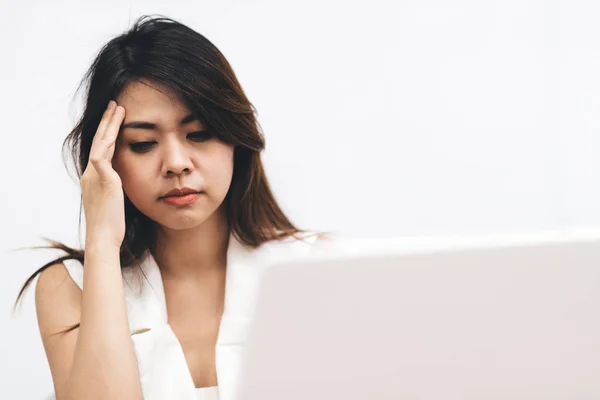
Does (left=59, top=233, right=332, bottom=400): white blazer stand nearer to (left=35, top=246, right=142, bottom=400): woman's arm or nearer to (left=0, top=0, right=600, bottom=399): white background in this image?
(left=35, top=246, right=142, bottom=400): woman's arm

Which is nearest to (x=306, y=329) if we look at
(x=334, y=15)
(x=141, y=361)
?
(x=141, y=361)

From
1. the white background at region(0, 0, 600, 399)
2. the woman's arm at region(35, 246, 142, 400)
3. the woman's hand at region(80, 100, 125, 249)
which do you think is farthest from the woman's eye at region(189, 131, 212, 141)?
the white background at region(0, 0, 600, 399)

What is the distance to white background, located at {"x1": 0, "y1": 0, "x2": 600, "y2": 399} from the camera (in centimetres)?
180

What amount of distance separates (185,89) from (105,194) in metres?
0.22

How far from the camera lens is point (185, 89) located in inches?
43.3

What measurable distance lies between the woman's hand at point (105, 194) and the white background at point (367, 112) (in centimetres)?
59

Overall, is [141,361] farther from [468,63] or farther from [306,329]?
[468,63]

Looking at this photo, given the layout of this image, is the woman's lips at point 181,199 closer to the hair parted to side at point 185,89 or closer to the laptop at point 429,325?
→ the hair parted to side at point 185,89

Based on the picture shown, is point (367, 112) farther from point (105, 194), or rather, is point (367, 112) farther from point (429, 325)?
point (429, 325)

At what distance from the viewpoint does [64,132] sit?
6.00 feet

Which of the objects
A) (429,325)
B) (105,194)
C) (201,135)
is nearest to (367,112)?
(201,135)

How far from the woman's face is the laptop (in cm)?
68

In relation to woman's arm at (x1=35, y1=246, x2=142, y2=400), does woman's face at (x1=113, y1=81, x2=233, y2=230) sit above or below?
above

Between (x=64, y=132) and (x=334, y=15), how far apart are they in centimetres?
87
